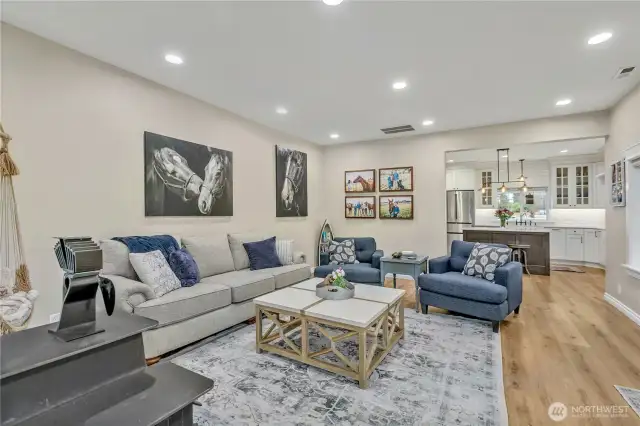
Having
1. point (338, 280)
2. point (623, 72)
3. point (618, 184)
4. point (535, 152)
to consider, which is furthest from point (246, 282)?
point (535, 152)

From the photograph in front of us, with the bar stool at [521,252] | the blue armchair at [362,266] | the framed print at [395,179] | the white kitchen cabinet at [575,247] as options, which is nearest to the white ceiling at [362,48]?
the framed print at [395,179]

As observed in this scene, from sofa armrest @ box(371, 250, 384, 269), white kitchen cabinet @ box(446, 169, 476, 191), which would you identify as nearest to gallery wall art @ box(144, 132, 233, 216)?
sofa armrest @ box(371, 250, 384, 269)

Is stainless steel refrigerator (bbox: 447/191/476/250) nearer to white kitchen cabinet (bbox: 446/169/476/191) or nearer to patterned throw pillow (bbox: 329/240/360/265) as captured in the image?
white kitchen cabinet (bbox: 446/169/476/191)

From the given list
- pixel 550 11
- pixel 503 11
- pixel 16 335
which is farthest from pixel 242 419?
pixel 550 11

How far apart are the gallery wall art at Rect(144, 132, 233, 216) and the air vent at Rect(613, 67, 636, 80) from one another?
4602 millimetres

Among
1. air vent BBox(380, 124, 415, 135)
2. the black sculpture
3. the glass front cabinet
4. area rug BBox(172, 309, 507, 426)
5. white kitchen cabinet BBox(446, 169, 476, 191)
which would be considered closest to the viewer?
the black sculpture

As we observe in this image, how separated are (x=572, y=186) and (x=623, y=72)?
206 inches

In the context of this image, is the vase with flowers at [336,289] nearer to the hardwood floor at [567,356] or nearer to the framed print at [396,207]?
the hardwood floor at [567,356]

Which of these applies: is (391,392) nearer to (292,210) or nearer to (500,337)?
(500,337)

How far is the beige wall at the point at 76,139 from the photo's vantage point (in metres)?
2.58

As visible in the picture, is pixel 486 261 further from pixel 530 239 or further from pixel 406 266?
pixel 530 239

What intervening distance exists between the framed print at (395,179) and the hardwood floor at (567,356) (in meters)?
2.18

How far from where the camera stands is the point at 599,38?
2.63 metres

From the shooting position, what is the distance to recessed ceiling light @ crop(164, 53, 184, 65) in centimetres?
295
